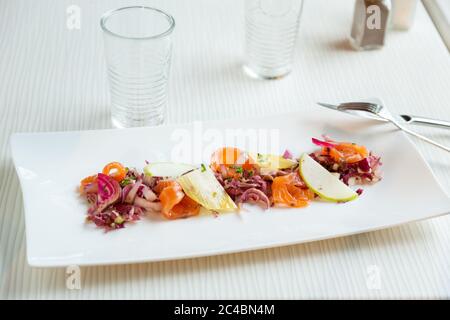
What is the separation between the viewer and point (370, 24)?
1758 millimetres

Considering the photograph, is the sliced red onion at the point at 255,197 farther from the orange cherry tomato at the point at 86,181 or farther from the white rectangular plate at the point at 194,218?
the orange cherry tomato at the point at 86,181

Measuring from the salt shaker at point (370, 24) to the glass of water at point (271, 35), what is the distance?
0.22 metres

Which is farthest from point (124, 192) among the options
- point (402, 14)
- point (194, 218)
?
point (402, 14)

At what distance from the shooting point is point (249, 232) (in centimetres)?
114

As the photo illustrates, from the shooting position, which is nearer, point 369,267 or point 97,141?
point 369,267

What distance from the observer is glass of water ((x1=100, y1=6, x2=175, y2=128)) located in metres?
1.34

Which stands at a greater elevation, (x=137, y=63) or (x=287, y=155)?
(x=137, y=63)

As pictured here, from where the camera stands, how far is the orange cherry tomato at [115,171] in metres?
1.22

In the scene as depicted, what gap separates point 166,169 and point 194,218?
13cm

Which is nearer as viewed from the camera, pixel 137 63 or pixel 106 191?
pixel 106 191

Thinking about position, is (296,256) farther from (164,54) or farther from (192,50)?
(192,50)

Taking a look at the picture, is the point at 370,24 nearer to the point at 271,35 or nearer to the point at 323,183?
the point at 271,35
